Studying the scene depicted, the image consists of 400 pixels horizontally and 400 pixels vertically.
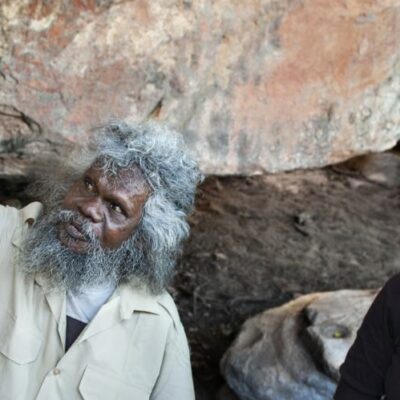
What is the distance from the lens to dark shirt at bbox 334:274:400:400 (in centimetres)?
179

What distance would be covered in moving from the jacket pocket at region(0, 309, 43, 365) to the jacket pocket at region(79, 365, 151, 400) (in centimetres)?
16

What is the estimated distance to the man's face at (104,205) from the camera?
1.92 meters

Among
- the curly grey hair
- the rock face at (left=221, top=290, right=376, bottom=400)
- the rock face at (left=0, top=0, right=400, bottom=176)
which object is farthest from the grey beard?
the rock face at (left=221, top=290, right=376, bottom=400)

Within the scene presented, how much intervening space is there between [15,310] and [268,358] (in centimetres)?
139

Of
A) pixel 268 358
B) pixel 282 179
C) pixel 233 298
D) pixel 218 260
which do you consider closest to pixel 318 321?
pixel 268 358

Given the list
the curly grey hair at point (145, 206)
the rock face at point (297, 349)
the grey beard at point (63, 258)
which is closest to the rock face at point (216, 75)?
the rock face at point (297, 349)

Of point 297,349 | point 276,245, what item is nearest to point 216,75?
point 297,349

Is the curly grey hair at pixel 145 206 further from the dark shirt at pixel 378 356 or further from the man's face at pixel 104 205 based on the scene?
the dark shirt at pixel 378 356

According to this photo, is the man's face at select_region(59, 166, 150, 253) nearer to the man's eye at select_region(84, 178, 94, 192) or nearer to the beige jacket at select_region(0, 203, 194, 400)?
the man's eye at select_region(84, 178, 94, 192)

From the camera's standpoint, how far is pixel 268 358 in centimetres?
304

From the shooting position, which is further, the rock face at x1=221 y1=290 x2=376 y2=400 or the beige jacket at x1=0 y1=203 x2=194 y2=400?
the rock face at x1=221 y1=290 x2=376 y2=400

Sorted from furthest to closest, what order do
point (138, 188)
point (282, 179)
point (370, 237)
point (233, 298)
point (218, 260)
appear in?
point (282, 179) < point (370, 237) < point (218, 260) < point (233, 298) < point (138, 188)

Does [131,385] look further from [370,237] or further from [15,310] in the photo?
[370,237]

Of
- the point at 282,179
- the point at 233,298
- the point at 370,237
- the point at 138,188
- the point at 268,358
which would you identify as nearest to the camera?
the point at 138,188
